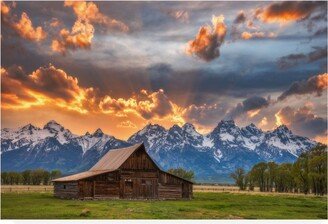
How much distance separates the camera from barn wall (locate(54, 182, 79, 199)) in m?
71.3

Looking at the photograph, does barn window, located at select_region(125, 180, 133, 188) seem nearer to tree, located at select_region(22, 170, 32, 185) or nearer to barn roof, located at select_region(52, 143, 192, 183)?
barn roof, located at select_region(52, 143, 192, 183)

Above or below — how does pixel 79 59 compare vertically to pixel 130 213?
above

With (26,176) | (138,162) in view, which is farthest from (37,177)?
(138,162)

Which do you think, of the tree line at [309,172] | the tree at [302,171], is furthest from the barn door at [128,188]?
the tree at [302,171]

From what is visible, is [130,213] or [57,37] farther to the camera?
[57,37]

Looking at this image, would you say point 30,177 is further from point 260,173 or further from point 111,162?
point 111,162

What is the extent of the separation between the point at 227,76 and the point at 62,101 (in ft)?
112

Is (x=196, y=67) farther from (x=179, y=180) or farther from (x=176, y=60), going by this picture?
(x=179, y=180)

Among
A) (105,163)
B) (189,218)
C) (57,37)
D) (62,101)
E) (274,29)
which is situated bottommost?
(189,218)

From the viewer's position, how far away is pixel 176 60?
88.5 meters

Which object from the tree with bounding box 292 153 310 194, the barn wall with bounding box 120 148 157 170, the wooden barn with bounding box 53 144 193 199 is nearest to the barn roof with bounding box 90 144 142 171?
the wooden barn with bounding box 53 144 193 199

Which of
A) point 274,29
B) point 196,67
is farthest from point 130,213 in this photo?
point 274,29

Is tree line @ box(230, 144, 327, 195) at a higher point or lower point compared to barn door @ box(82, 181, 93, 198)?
higher

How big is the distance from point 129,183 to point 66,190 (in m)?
9.66
